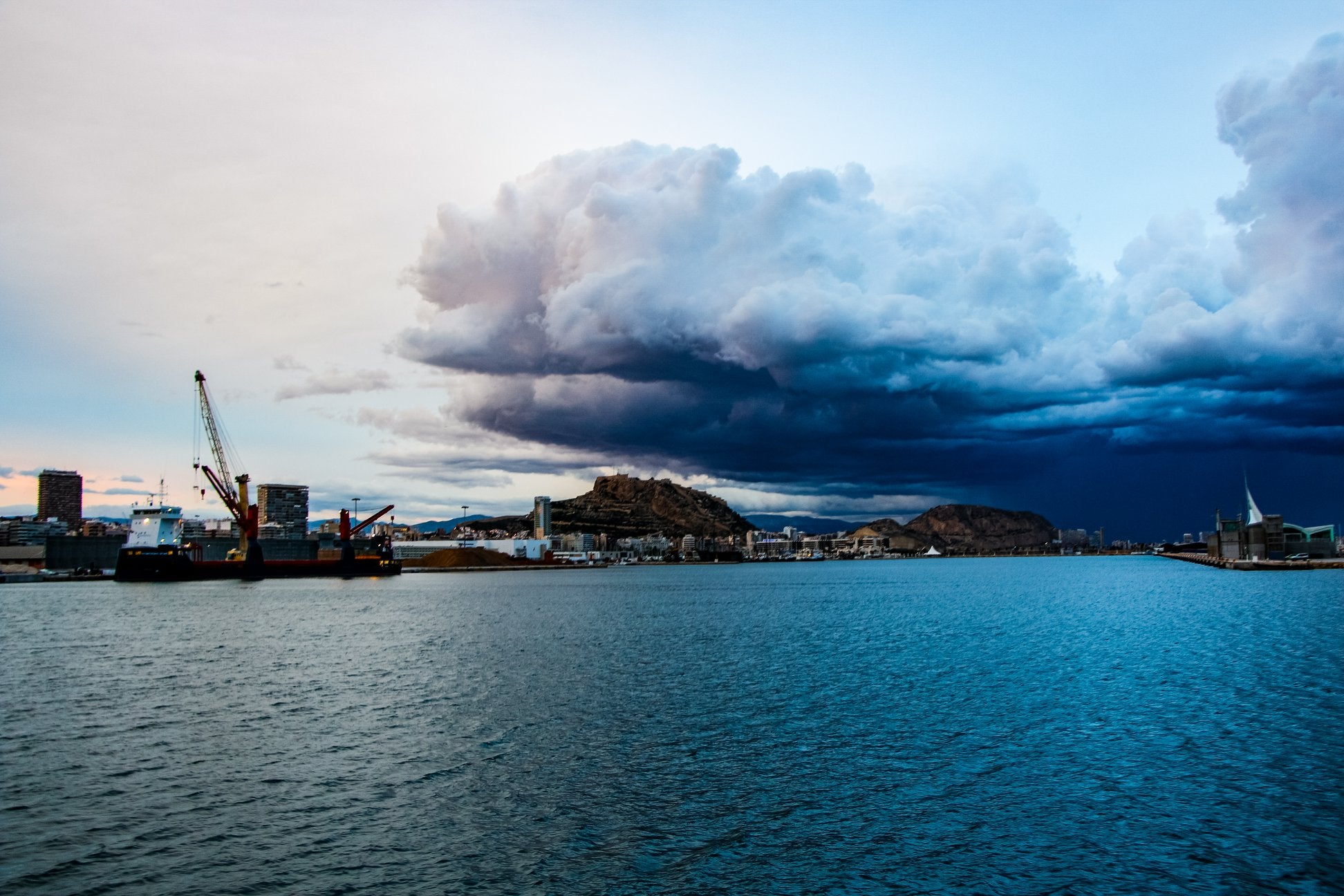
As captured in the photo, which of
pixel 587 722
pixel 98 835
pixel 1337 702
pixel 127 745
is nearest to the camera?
pixel 98 835

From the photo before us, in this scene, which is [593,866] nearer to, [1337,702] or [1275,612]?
[1337,702]

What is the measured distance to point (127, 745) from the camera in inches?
1420

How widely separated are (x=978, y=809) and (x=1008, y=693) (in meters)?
23.1

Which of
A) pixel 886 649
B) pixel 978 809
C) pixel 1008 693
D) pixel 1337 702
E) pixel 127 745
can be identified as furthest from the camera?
pixel 886 649

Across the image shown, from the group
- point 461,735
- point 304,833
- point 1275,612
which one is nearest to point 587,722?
point 461,735

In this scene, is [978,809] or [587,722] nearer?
[978,809]

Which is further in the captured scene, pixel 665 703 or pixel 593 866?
pixel 665 703

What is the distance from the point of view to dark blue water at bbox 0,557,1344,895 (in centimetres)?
2217

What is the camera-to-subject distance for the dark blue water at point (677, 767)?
22172 millimetres

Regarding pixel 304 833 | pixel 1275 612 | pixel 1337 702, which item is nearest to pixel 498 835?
pixel 304 833

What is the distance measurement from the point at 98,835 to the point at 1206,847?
31.3m

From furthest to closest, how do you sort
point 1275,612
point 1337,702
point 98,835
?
point 1275,612 < point 1337,702 < point 98,835

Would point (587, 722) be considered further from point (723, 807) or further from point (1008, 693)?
point (1008, 693)

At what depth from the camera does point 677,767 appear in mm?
31984
